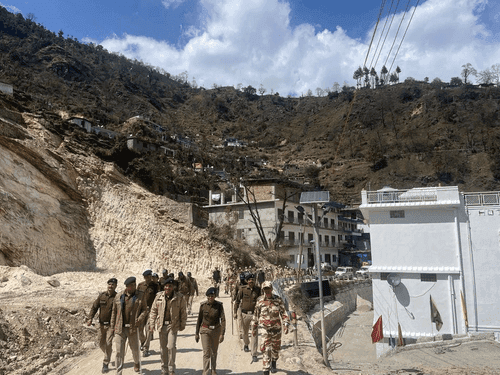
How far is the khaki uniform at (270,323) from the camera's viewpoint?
744 centimetres

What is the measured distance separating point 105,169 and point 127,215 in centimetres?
430

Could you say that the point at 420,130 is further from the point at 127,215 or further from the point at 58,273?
the point at 58,273

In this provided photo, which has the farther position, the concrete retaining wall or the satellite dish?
the concrete retaining wall

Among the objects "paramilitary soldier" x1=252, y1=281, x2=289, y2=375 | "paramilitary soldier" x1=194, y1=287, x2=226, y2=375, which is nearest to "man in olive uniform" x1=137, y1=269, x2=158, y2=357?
"paramilitary soldier" x1=194, y1=287, x2=226, y2=375

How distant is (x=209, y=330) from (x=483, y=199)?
21.9m

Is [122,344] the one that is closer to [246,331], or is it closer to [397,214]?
[246,331]

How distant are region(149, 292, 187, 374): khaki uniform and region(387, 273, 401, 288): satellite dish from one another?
1875 cm

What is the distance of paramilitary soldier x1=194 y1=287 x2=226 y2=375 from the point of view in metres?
7.08

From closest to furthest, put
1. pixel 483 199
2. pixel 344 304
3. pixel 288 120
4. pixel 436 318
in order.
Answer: pixel 436 318 < pixel 483 199 < pixel 344 304 < pixel 288 120

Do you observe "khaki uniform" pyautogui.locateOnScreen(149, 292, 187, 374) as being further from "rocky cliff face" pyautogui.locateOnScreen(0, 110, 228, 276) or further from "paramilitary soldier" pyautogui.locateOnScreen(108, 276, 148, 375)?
"rocky cliff face" pyautogui.locateOnScreen(0, 110, 228, 276)

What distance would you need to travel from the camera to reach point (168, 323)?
7.34 m

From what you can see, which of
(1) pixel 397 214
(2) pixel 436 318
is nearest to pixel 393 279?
(2) pixel 436 318

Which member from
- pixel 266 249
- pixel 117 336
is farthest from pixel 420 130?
pixel 117 336

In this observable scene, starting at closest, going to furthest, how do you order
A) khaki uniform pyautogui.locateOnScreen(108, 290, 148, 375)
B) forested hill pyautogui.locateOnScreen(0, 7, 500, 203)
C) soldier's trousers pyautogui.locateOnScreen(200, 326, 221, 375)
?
soldier's trousers pyautogui.locateOnScreen(200, 326, 221, 375) < khaki uniform pyautogui.locateOnScreen(108, 290, 148, 375) < forested hill pyautogui.locateOnScreen(0, 7, 500, 203)
